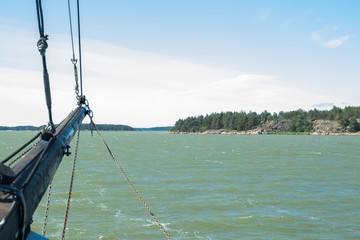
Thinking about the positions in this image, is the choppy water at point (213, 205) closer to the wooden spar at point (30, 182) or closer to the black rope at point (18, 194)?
the wooden spar at point (30, 182)

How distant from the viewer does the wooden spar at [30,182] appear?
3426 mm

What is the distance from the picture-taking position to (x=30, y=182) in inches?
174

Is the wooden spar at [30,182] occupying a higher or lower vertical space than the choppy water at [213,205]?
higher

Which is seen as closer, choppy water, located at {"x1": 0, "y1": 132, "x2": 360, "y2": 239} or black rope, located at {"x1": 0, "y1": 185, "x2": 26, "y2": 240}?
black rope, located at {"x1": 0, "y1": 185, "x2": 26, "y2": 240}

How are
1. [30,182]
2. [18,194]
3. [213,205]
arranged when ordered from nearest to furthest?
[18,194] → [30,182] → [213,205]

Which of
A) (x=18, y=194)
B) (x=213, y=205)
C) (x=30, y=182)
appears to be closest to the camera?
(x=18, y=194)

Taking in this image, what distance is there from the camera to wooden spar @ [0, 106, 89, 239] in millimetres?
3426

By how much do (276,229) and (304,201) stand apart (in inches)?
268

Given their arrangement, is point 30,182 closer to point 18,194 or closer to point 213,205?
point 18,194

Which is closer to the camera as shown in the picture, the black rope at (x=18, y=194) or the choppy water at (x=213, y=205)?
the black rope at (x=18, y=194)

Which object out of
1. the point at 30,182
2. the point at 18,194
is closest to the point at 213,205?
the point at 30,182

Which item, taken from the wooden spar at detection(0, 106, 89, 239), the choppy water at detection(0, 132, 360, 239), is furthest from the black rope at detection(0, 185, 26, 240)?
the choppy water at detection(0, 132, 360, 239)

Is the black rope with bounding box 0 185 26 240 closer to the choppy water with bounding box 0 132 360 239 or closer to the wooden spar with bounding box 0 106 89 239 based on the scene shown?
the wooden spar with bounding box 0 106 89 239

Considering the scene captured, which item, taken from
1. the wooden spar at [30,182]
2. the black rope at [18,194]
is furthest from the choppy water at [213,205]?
the black rope at [18,194]
